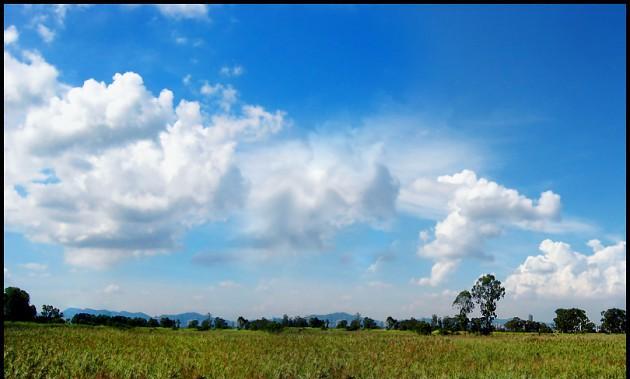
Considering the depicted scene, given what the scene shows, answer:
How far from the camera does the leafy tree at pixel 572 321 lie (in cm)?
9350

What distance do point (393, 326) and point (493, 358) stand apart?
69064mm

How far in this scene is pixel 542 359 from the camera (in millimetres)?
24828

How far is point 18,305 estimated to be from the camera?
75.5 meters

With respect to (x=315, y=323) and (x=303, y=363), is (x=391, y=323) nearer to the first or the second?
(x=315, y=323)

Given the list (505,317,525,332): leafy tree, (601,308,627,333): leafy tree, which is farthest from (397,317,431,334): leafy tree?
Result: (601,308,627,333): leafy tree

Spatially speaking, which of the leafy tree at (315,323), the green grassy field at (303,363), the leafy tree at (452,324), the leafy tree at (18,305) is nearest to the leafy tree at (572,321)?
the leafy tree at (452,324)

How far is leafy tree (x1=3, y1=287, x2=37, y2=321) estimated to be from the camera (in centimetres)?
7325

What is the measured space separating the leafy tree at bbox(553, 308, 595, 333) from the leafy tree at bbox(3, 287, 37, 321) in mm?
95080

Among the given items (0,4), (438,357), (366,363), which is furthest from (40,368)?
(438,357)

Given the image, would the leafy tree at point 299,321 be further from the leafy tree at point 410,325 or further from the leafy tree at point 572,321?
the leafy tree at point 572,321

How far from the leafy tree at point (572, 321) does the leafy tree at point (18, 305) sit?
312 ft

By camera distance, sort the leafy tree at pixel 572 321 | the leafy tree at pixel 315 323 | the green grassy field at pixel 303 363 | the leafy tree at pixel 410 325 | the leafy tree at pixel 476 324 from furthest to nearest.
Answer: the leafy tree at pixel 572 321, the leafy tree at pixel 315 323, the leafy tree at pixel 476 324, the leafy tree at pixel 410 325, the green grassy field at pixel 303 363

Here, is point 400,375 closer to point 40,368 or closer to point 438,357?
point 438,357

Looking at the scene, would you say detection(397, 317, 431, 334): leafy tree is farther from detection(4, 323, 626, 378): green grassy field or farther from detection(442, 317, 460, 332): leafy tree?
detection(4, 323, 626, 378): green grassy field
